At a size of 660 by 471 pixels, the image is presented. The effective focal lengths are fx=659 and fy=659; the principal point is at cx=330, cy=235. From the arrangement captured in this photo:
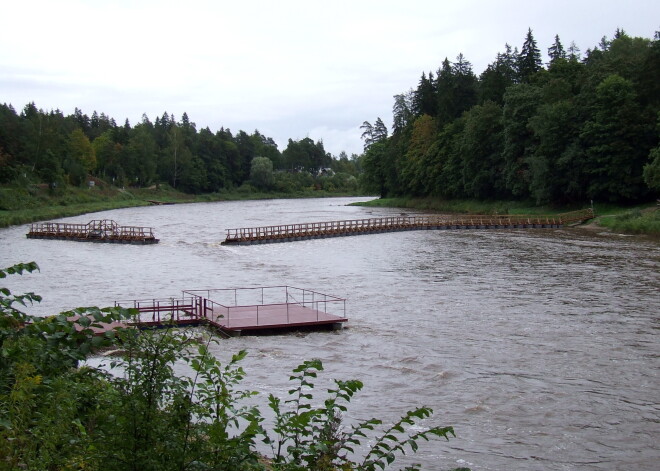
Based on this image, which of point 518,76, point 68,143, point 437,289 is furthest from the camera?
A: point 68,143

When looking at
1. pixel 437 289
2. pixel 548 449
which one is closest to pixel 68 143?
pixel 437 289

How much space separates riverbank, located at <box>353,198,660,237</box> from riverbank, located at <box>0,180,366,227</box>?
44.6 metres

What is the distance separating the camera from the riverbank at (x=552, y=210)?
199ft

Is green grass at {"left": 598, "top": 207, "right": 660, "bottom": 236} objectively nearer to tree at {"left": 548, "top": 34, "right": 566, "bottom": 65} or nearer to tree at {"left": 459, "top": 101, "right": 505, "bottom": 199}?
tree at {"left": 459, "top": 101, "right": 505, "bottom": 199}

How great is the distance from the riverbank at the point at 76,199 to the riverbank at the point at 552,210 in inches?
1757

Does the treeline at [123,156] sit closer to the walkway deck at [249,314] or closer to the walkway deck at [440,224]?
the walkway deck at [440,224]

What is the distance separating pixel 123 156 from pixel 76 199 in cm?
3751

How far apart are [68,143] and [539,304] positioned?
111m

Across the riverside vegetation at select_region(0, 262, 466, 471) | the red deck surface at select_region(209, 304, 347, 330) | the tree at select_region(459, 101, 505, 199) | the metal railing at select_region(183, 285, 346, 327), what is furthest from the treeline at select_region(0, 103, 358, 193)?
the riverside vegetation at select_region(0, 262, 466, 471)

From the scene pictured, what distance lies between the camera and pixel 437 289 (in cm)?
3441

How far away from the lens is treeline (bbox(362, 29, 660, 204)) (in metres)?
71.8

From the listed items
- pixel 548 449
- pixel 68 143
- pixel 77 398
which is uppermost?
pixel 68 143

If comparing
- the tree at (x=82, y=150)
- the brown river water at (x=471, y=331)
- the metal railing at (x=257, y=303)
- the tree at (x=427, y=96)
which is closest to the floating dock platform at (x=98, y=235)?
the brown river water at (x=471, y=331)

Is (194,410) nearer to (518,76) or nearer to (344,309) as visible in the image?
(344,309)
